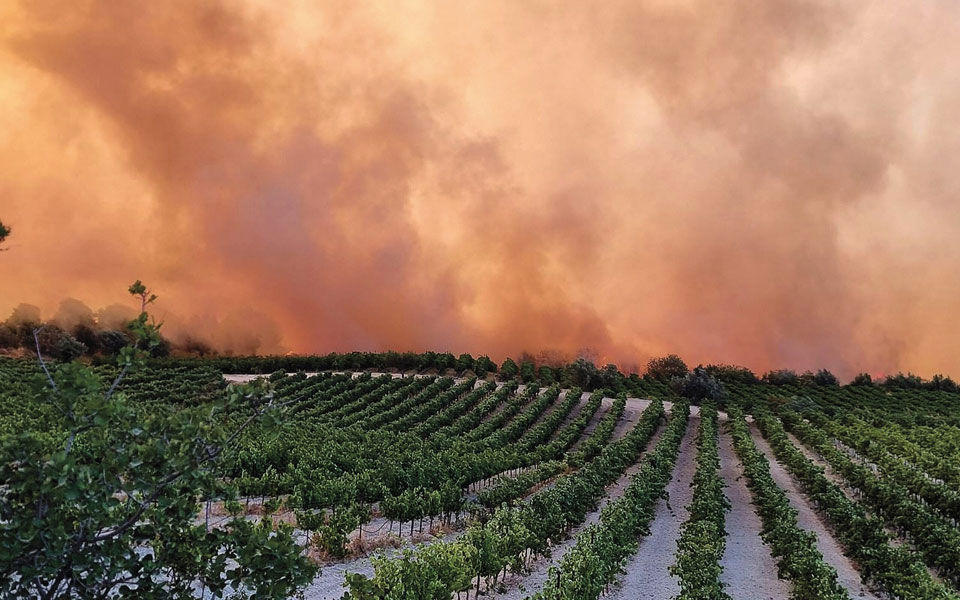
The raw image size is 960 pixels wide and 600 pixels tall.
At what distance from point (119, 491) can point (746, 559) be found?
2704cm

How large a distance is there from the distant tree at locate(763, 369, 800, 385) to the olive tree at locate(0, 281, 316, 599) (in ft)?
382

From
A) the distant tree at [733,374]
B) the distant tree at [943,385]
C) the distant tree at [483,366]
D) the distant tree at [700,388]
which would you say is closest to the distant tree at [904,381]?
the distant tree at [943,385]

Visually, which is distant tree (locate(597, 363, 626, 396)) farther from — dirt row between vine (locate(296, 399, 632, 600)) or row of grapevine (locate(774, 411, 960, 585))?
dirt row between vine (locate(296, 399, 632, 600))

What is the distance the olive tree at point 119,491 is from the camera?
5824mm

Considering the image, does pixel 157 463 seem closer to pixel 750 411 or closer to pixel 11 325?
pixel 750 411

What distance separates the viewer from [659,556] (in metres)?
25.5

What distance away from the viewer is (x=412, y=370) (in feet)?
307

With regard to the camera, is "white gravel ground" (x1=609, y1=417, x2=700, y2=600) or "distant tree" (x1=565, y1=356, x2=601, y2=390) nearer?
"white gravel ground" (x1=609, y1=417, x2=700, y2=600)

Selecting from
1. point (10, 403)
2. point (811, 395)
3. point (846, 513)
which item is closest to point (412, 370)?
point (10, 403)

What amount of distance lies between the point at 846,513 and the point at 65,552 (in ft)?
104

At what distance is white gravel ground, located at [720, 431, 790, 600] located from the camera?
21922mm

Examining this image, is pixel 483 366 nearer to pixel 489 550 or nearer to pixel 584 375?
pixel 584 375

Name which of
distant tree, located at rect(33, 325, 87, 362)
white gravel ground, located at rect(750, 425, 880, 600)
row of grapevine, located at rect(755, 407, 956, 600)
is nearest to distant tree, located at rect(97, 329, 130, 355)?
distant tree, located at rect(33, 325, 87, 362)

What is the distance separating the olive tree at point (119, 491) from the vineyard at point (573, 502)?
0.12m
